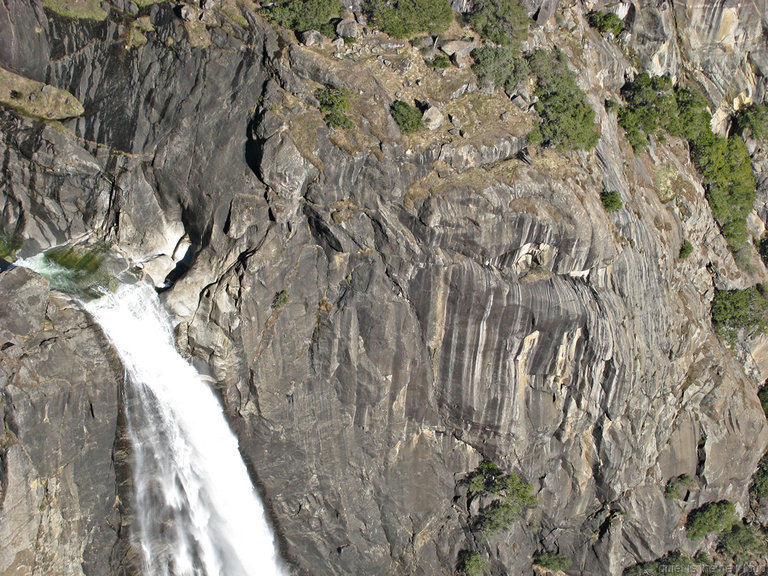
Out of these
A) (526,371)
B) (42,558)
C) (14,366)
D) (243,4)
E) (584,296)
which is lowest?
(42,558)

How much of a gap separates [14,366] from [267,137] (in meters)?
14.5

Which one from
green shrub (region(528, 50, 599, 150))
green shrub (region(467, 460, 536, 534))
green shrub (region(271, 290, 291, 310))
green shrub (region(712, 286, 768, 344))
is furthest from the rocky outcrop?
green shrub (region(712, 286, 768, 344))

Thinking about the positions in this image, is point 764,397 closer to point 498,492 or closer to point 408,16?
point 498,492

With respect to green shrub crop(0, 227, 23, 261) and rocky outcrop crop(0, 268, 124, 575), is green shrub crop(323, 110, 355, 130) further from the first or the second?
green shrub crop(0, 227, 23, 261)

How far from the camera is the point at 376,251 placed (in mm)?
30953

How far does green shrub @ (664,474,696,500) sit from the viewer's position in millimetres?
39344

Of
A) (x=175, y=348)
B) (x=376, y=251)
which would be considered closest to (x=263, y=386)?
(x=175, y=348)

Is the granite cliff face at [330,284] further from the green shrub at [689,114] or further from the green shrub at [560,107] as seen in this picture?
the green shrub at [689,114]

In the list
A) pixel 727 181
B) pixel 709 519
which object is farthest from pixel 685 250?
pixel 709 519

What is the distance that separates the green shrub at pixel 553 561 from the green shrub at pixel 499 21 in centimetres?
3021

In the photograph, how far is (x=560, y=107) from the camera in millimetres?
32875

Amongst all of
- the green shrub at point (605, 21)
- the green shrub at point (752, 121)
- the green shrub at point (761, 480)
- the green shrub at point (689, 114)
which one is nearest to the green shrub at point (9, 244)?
the green shrub at point (605, 21)

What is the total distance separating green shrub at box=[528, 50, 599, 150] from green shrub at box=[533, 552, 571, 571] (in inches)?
968

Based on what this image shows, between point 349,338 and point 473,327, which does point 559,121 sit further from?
point 349,338
